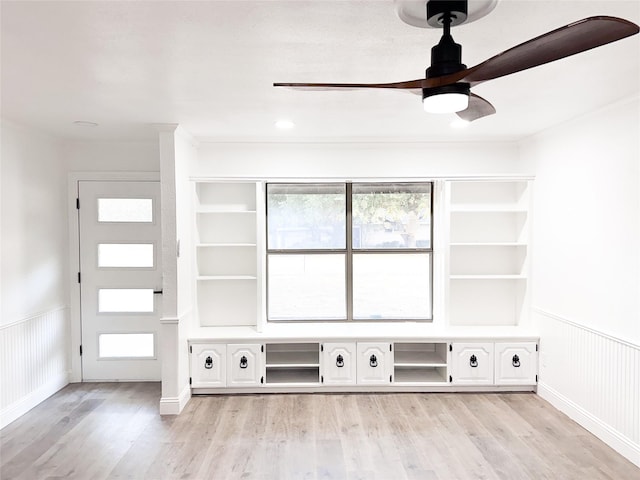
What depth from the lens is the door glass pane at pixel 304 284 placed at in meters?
4.67

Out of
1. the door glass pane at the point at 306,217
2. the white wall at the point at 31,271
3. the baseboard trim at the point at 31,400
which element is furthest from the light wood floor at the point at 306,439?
the door glass pane at the point at 306,217

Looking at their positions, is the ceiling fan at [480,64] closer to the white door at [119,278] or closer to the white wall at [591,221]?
the white wall at [591,221]

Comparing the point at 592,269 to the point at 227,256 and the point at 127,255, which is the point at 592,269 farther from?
the point at 127,255

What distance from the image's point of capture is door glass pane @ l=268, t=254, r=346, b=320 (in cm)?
467

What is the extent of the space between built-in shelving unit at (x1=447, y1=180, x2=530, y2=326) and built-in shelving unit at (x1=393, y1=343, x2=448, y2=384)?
407mm

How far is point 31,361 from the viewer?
12.8 ft

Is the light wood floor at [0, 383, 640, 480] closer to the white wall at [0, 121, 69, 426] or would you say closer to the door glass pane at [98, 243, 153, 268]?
the white wall at [0, 121, 69, 426]

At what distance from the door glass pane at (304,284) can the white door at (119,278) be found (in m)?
1.22

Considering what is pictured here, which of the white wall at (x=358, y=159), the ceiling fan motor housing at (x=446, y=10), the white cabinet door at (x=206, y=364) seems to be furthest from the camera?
the white wall at (x=358, y=159)

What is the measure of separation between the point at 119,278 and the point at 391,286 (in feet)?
9.39

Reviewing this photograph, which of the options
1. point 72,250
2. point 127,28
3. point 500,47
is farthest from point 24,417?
point 500,47

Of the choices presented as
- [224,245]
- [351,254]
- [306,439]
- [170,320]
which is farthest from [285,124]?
[306,439]

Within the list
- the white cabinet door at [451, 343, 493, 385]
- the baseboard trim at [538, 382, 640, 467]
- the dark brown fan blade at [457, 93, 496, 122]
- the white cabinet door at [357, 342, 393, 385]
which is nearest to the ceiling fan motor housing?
the dark brown fan blade at [457, 93, 496, 122]

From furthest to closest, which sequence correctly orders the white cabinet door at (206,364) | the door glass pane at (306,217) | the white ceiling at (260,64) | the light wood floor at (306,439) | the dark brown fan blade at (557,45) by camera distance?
the door glass pane at (306,217) → the white cabinet door at (206,364) → the light wood floor at (306,439) → the white ceiling at (260,64) → the dark brown fan blade at (557,45)
